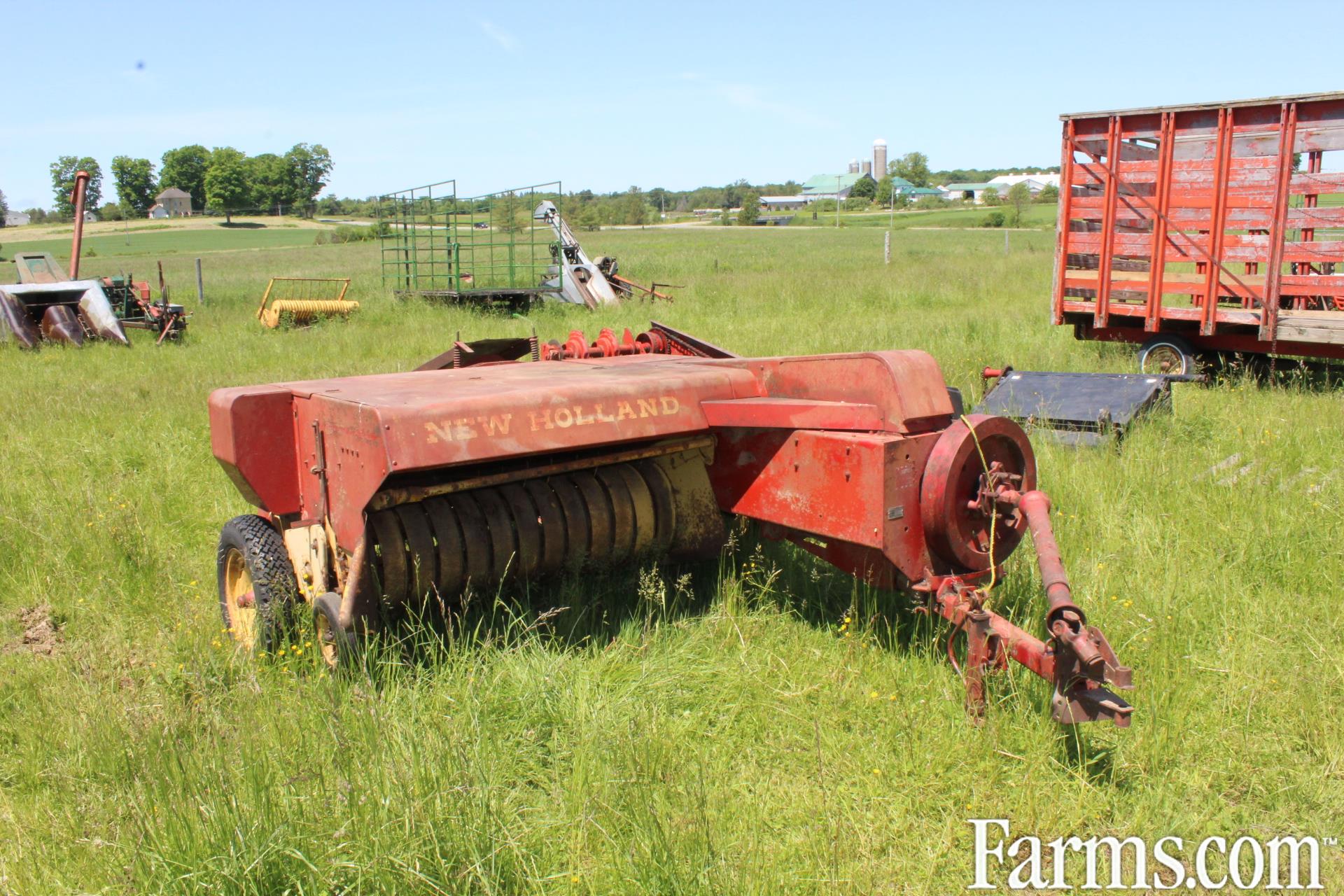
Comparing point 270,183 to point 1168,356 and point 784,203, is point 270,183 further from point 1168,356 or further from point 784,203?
point 1168,356

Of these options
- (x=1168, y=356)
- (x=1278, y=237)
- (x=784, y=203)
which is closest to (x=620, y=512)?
(x=1278, y=237)

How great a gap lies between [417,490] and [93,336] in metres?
12.2

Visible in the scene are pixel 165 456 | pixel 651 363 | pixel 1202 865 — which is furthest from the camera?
pixel 165 456

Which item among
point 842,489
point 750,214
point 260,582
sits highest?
point 750,214

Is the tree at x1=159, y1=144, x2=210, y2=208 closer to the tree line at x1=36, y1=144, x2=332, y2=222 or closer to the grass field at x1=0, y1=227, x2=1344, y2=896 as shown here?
the tree line at x1=36, y1=144, x2=332, y2=222

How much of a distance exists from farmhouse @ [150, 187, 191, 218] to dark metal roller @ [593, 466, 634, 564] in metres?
116

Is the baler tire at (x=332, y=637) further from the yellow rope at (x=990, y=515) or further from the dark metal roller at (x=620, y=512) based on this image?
the yellow rope at (x=990, y=515)

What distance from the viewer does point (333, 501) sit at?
11.1 ft

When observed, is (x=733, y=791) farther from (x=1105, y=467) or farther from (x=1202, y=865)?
(x=1105, y=467)

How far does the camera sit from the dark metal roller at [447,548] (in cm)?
344

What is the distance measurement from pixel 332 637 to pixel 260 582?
56cm

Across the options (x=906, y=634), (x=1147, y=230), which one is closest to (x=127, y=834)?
(x=906, y=634)

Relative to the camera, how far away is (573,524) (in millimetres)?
3662

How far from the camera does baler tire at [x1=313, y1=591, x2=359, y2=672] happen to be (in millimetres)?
3232
